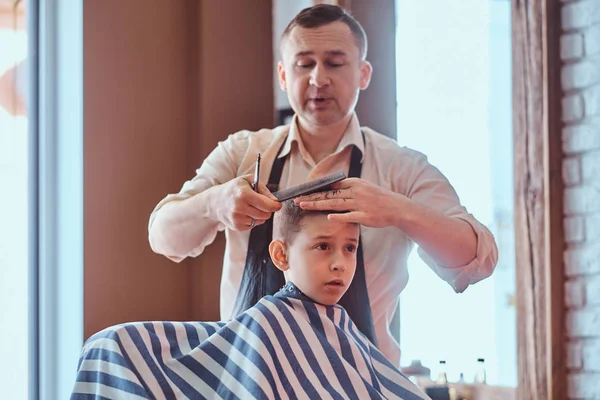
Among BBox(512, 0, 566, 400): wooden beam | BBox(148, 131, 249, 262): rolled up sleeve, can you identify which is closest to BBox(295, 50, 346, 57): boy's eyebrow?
BBox(148, 131, 249, 262): rolled up sleeve

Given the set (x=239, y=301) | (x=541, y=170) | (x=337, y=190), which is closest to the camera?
(x=337, y=190)

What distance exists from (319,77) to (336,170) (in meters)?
0.25

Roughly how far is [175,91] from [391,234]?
1.05 meters

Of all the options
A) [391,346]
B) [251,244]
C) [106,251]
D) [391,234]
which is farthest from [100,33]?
[391,346]

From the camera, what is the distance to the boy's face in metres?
1.78

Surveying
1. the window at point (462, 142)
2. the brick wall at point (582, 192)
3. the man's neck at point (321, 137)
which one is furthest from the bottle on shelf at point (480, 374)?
the man's neck at point (321, 137)

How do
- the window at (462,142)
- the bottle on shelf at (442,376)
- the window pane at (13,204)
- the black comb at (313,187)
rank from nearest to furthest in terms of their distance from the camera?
the black comb at (313,187) < the window pane at (13,204) < the bottle on shelf at (442,376) < the window at (462,142)

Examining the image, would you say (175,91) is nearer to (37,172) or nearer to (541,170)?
(37,172)

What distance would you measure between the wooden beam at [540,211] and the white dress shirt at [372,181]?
735 millimetres

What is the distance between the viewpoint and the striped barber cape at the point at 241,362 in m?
1.56

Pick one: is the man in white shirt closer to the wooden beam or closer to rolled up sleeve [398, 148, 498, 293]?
rolled up sleeve [398, 148, 498, 293]

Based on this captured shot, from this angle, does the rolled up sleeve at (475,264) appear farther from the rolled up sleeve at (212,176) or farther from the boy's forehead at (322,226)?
the rolled up sleeve at (212,176)

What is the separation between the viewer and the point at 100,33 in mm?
2617

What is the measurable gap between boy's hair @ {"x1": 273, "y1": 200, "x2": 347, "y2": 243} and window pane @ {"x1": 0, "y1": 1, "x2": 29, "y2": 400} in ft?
3.39
